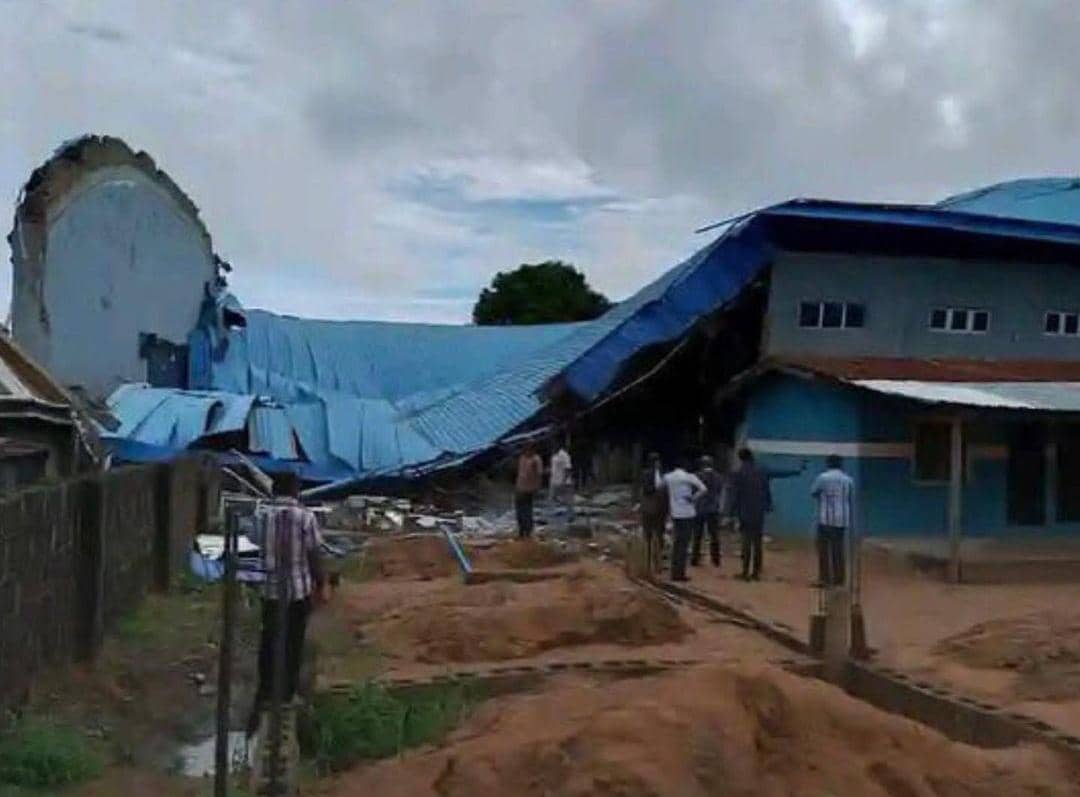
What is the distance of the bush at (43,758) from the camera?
8273 mm

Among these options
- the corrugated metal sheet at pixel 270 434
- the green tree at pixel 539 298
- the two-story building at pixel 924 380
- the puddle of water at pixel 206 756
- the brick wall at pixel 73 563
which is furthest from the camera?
the green tree at pixel 539 298

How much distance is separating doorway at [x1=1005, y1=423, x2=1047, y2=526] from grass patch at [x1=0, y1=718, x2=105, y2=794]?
17956 mm

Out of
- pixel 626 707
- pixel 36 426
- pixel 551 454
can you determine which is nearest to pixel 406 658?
pixel 626 707

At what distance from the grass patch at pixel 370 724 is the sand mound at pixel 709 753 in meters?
0.56

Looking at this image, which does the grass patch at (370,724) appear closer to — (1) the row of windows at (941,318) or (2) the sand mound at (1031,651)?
(2) the sand mound at (1031,651)

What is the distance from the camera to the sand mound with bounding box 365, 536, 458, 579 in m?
20.6

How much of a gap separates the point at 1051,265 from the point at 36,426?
16.3 meters

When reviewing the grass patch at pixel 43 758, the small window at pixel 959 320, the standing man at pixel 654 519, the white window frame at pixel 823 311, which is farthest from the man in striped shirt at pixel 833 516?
the grass patch at pixel 43 758

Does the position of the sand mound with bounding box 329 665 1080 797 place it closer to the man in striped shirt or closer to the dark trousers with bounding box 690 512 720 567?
the man in striped shirt

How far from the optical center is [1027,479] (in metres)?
24.7

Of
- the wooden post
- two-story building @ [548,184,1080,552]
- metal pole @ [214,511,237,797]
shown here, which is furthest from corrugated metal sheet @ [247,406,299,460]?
metal pole @ [214,511,237,797]

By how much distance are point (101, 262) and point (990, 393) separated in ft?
59.1

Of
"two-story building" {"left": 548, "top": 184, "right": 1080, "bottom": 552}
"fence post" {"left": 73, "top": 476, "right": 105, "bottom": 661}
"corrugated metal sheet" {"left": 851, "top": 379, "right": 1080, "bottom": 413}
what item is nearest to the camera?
"fence post" {"left": 73, "top": 476, "right": 105, "bottom": 661}

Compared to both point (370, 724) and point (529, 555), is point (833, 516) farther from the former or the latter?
point (370, 724)
